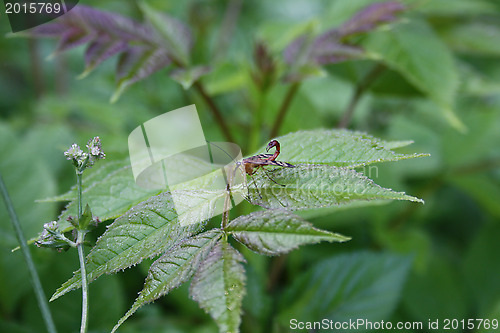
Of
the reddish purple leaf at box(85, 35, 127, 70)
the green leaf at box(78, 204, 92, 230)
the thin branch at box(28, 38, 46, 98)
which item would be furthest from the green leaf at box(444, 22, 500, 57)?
the thin branch at box(28, 38, 46, 98)

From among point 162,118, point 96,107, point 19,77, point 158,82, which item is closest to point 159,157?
point 162,118

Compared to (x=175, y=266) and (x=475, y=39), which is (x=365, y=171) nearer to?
(x=175, y=266)

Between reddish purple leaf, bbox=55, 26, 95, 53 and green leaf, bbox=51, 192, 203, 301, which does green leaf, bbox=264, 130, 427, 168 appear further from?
reddish purple leaf, bbox=55, 26, 95, 53

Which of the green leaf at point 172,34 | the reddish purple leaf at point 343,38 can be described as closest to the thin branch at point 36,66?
the green leaf at point 172,34

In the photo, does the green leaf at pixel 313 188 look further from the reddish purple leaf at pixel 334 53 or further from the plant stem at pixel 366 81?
the plant stem at pixel 366 81

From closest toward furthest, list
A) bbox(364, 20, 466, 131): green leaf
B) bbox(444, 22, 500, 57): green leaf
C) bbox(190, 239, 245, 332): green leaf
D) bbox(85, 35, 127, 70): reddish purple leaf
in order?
bbox(190, 239, 245, 332): green leaf < bbox(85, 35, 127, 70): reddish purple leaf < bbox(364, 20, 466, 131): green leaf < bbox(444, 22, 500, 57): green leaf
